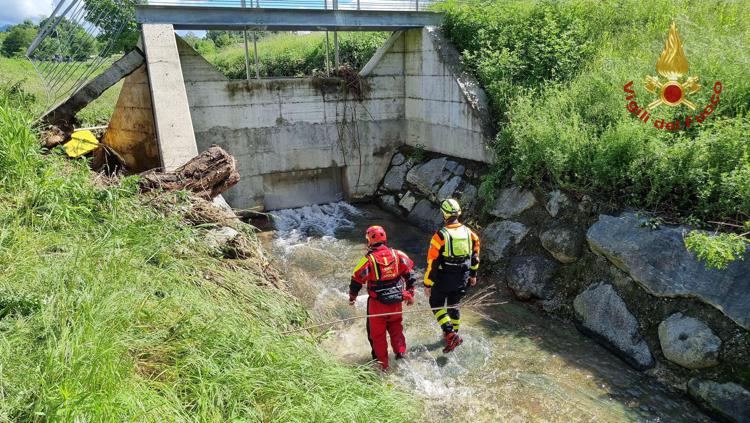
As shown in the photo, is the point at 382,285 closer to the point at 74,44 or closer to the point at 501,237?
the point at 501,237

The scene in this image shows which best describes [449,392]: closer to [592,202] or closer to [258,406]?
[258,406]

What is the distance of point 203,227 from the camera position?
18.9ft

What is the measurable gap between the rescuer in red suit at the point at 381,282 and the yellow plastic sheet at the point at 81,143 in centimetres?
629

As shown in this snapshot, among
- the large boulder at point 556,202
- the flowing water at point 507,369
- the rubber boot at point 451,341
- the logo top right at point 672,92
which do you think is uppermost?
the logo top right at point 672,92

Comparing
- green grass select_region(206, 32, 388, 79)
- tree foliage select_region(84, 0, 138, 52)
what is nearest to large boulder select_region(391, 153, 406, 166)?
green grass select_region(206, 32, 388, 79)

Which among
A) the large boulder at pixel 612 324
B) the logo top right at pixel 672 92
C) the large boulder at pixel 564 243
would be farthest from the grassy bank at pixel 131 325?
the logo top right at pixel 672 92

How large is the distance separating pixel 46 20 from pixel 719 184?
1099cm

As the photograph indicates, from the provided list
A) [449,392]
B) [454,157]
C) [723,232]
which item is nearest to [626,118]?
[723,232]

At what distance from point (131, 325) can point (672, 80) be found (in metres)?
7.37

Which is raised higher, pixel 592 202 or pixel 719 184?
pixel 719 184

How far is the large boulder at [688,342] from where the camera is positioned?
4855 mm

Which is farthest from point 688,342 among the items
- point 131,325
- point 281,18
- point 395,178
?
point 281,18

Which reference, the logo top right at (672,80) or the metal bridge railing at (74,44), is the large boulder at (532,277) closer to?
the logo top right at (672,80)

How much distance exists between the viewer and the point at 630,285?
577cm
